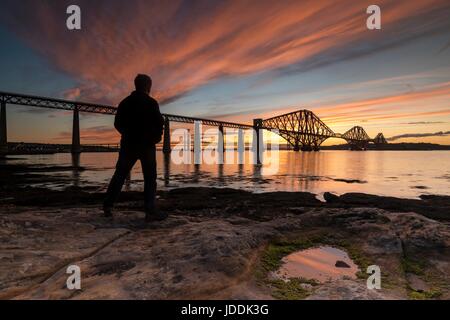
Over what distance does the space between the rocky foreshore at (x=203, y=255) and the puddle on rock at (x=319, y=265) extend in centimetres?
14

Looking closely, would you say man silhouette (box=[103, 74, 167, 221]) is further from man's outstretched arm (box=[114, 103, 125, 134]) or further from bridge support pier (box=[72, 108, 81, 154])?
bridge support pier (box=[72, 108, 81, 154])

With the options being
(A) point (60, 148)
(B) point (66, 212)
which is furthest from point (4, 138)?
(B) point (66, 212)

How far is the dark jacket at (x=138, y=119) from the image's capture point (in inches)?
197

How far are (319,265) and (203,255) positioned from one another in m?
1.58

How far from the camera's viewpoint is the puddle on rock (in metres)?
3.41

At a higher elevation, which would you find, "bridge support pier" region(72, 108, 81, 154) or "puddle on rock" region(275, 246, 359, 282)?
"bridge support pier" region(72, 108, 81, 154)

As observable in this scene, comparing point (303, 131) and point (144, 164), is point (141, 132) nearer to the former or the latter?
point (144, 164)

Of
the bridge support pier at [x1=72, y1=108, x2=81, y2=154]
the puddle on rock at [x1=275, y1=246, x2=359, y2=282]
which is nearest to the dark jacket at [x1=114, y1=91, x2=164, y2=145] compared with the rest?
the puddle on rock at [x1=275, y1=246, x2=359, y2=282]

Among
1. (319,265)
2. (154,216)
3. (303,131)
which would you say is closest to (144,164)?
(154,216)

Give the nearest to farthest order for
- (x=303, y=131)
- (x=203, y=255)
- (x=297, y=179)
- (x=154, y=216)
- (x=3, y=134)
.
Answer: (x=203, y=255)
(x=154, y=216)
(x=297, y=179)
(x=3, y=134)
(x=303, y=131)

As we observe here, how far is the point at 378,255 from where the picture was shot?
408cm

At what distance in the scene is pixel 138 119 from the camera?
502 centimetres

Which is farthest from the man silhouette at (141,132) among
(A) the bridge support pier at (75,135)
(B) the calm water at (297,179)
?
(A) the bridge support pier at (75,135)
